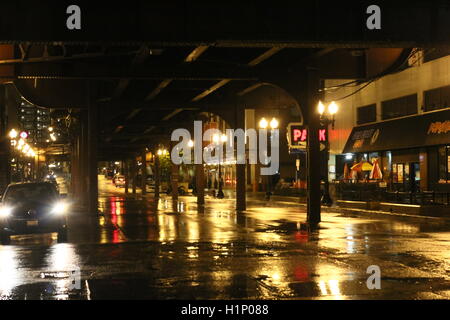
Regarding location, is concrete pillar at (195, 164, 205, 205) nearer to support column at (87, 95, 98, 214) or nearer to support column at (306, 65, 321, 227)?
support column at (87, 95, 98, 214)

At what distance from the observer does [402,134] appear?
4212 centimetres

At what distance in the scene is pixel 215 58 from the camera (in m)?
24.3

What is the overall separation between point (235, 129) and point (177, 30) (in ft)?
58.2

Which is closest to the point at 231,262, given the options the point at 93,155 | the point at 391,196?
the point at 391,196

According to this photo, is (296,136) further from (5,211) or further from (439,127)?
(439,127)

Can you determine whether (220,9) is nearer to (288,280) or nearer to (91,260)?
(91,260)

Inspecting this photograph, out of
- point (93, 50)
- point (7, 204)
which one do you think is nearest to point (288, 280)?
point (7, 204)

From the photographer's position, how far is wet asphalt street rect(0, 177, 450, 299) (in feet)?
33.0

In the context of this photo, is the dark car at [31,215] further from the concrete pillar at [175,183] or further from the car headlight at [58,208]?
the concrete pillar at [175,183]

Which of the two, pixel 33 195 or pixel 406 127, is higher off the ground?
pixel 406 127

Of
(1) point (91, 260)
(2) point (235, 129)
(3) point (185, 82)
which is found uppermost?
(3) point (185, 82)

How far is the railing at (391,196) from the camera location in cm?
2841

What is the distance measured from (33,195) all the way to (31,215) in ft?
5.55

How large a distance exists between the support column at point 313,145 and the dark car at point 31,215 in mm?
9463
